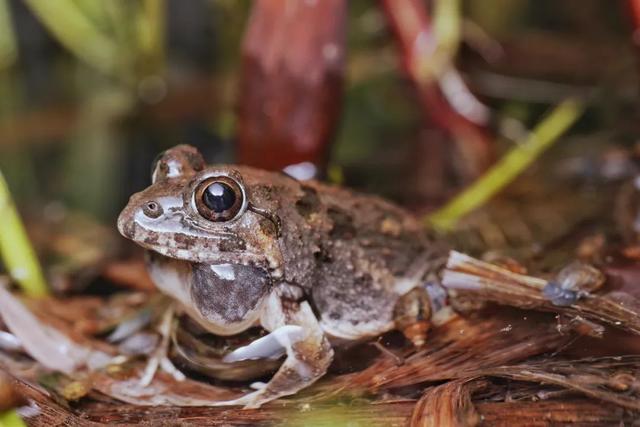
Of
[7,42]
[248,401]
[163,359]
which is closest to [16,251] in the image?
[163,359]

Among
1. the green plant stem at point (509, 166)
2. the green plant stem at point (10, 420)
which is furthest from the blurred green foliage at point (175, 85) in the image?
the green plant stem at point (10, 420)

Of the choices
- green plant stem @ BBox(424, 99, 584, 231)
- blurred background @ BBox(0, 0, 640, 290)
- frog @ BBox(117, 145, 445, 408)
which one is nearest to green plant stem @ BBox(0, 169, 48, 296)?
frog @ BBox(117, 145, 445, 408)

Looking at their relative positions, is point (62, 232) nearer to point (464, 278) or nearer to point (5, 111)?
point (5, 111)

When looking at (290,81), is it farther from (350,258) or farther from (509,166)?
(509,166)

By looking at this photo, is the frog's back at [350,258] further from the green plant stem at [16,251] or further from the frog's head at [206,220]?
the green plant stem at [16,251]

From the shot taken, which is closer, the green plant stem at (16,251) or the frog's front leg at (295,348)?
the frog's front leg at (295,348)

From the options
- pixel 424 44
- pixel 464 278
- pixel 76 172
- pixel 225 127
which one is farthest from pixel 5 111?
pixel 464 278

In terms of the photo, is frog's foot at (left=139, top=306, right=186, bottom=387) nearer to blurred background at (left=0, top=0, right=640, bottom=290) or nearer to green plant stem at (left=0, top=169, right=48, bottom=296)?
green plant stem at (left=0, top=169, right=48, bottom=296)
